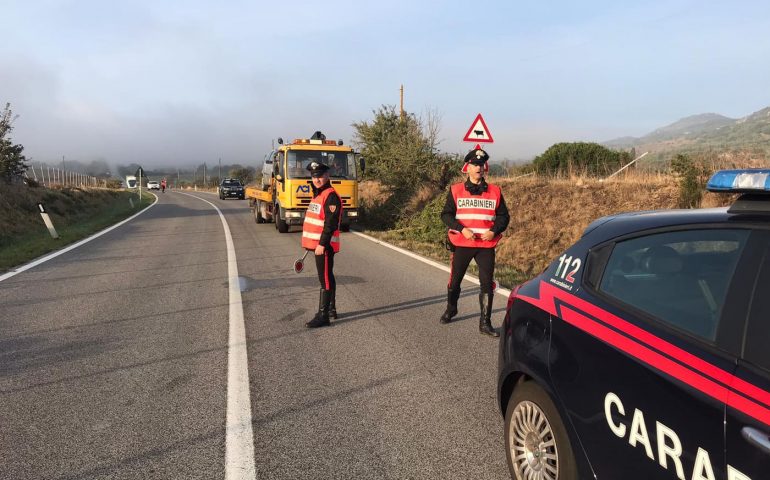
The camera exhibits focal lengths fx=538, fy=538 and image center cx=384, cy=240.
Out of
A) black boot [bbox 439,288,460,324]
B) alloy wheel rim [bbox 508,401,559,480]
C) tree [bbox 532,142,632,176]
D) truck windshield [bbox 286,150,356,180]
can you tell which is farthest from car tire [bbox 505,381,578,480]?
tree [bbox 532,142,632,176]

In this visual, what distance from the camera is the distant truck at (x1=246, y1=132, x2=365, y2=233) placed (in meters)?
14.7

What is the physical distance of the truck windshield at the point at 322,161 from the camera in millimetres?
14961

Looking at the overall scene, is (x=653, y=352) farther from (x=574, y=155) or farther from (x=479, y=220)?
(x=574, y=155)

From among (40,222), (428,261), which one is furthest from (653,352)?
(40,222)

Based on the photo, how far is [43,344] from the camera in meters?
5.11

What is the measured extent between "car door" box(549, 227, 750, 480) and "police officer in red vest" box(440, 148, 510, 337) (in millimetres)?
2826

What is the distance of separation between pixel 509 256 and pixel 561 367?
32.4 ft

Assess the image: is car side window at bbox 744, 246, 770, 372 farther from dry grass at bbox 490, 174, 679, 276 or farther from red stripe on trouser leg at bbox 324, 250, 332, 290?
dry grass at bbox 490, 174, 679, 276

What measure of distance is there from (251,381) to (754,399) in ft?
11.3

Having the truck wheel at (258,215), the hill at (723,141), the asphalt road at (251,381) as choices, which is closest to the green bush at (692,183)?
the hill at (723,141)

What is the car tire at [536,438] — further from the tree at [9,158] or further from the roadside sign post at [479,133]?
the tree at [9,158]

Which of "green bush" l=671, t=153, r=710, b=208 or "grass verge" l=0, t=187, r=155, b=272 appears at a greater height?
"green bush" l=671, t=153, r=710, b=208

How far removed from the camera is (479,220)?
538 cm

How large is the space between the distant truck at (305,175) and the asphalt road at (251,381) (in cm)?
673
